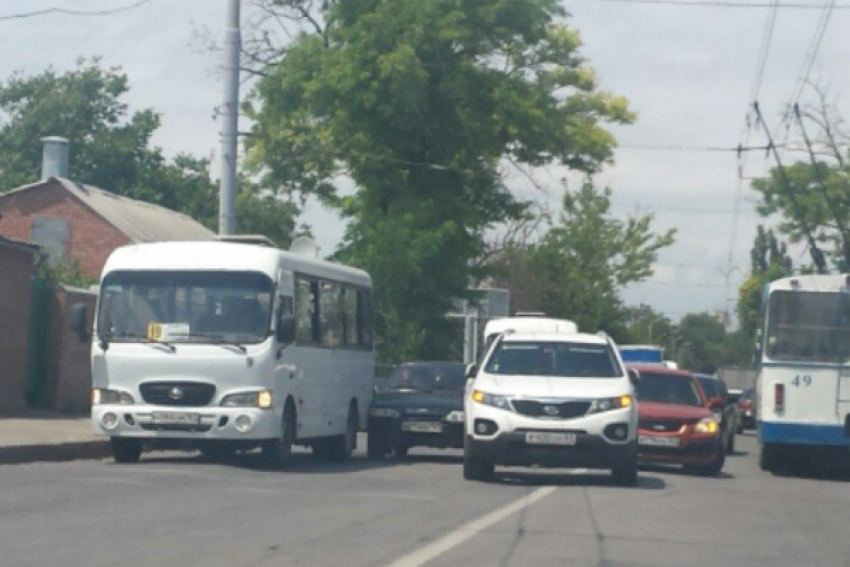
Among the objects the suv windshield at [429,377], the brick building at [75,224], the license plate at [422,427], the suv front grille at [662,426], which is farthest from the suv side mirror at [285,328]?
the brick building at [75,224]

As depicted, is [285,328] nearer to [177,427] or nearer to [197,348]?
[197,348]

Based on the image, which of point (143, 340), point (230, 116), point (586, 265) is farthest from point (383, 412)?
point (586, 265)

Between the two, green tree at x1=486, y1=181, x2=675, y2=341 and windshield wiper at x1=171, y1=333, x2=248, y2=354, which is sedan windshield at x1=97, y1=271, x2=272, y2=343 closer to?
windshield wiper at x1=171, y1=333, x2=248, y2=354

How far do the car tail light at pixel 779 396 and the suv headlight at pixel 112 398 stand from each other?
394 inches

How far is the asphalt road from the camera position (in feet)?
37.4

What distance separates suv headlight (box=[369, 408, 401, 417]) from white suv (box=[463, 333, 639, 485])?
447 cm

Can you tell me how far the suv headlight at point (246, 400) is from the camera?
776 inches

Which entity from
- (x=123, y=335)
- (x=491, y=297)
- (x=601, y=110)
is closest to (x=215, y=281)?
(x=123, y=335)

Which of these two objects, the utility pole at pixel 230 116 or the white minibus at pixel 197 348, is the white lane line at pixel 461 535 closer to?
the white minibus at pixel 197 348

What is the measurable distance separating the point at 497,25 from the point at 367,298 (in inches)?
745

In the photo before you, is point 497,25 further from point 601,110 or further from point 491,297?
point 601,110

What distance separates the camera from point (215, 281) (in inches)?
791

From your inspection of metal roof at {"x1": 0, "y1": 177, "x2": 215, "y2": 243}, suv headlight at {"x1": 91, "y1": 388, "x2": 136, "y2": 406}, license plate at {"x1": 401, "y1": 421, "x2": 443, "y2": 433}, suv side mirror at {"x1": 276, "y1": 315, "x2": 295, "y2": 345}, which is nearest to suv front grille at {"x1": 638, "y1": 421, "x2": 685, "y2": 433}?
license plate at {"x1": 401, "y1": 421, "x2": 443, "y2": 433}

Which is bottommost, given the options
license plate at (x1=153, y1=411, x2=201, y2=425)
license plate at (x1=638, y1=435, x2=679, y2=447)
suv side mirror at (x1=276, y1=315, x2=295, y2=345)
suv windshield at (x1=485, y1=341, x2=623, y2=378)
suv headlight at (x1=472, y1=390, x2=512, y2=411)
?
license plate at (x1=638, y1=435, x2=679, y2=447)
